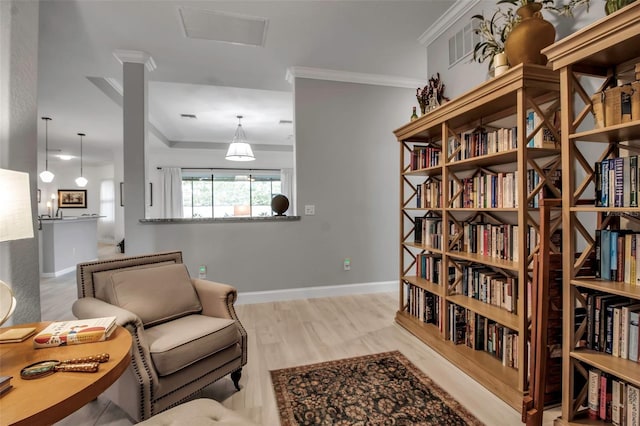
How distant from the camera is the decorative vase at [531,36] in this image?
168 centimetres

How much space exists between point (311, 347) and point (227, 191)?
6.41 meters

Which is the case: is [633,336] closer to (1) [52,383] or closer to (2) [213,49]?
(1) [52,383]

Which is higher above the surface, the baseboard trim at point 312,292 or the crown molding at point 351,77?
the crown molding at point 351,77

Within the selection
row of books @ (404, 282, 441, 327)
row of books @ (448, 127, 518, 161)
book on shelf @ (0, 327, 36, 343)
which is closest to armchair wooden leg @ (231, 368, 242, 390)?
book on shelf @ (0, 327, 36, 343)

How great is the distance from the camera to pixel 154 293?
188 cm

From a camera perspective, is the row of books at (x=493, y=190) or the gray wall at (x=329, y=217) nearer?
the row of books at (x=493, y=190)

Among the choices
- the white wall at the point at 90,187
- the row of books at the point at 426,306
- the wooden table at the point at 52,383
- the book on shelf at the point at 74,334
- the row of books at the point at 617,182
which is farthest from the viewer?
the white wall at the point at 90,187

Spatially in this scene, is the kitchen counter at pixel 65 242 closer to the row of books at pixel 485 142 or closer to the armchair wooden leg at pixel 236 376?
the armchair wooden leg at pixel 236 376

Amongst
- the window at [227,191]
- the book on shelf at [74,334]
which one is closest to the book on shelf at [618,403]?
the book on shelf at [74,334]

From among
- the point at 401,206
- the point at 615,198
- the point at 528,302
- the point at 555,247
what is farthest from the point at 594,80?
the point at 401,206

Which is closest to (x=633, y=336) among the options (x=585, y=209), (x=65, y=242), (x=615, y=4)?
(x=585, y=209)

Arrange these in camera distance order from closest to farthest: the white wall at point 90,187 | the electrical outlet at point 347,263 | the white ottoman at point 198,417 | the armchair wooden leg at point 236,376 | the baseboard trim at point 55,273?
the white ottoman at point 198,417 → the armchair wooden leg at point 236,376 → the electrical outlet at point 347,263 → the baseboard trim at point 55,273 → the white wall at point 90,187

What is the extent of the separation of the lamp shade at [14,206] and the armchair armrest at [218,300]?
975 mm

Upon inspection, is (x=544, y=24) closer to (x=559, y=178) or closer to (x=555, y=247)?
(x=559, y=178)
